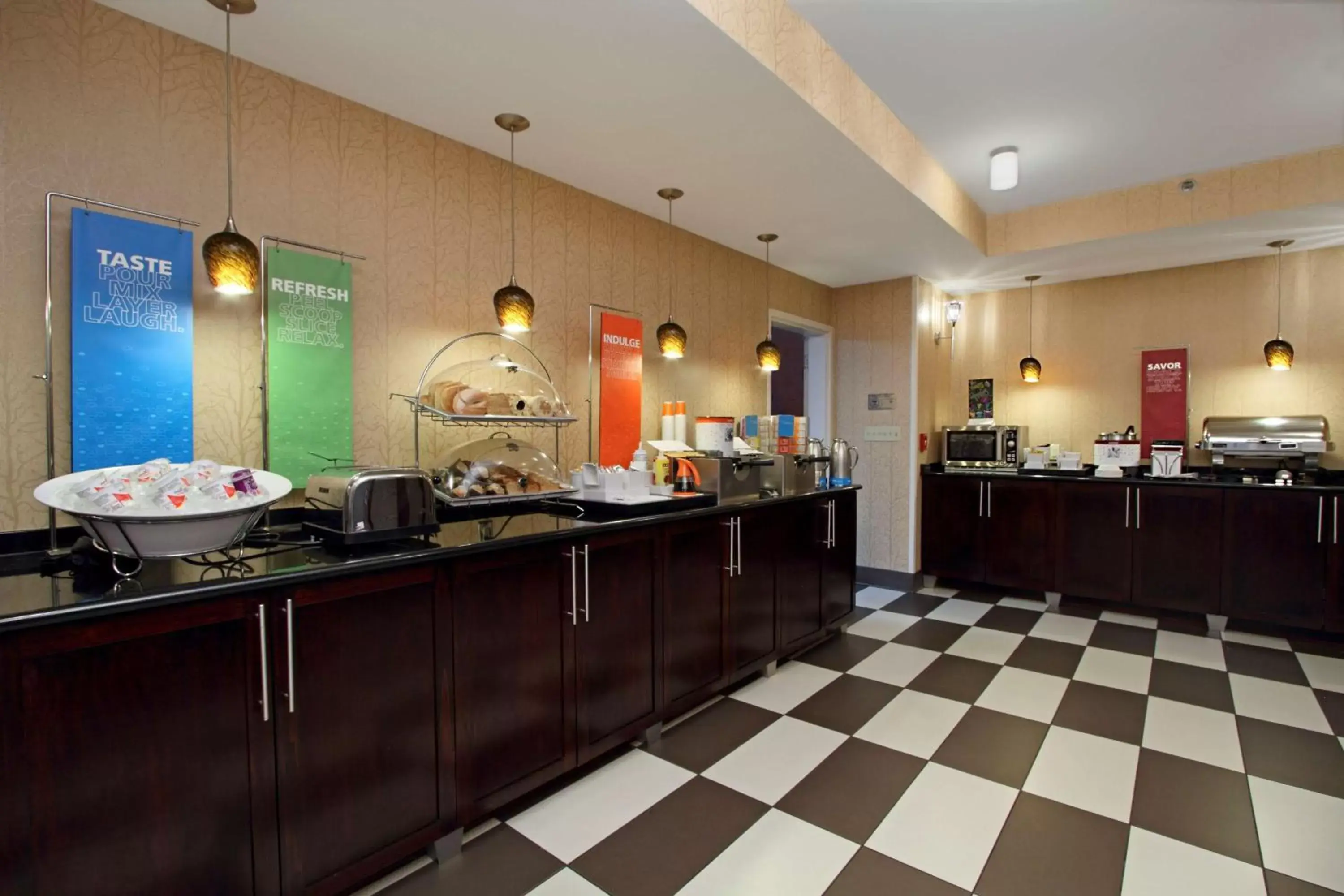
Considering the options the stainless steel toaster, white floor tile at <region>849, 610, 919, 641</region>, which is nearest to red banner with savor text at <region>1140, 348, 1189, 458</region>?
white floor tile at <region>849, 610, 919, 641</region>

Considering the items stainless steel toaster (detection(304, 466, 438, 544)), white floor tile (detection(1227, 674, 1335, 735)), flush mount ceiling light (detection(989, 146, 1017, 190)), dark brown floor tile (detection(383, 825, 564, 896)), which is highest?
flush mount ceiling light (detection(989, 146, 1017, 190))

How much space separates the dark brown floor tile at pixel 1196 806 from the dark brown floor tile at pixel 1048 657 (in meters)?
0.91

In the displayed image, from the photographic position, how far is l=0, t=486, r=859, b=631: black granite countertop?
48.9 inches

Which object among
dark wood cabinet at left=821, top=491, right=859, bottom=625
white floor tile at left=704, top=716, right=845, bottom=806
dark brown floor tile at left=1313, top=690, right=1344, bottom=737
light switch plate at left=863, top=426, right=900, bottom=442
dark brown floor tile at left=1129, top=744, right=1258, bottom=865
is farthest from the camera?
light switch plate at left=863, top=426, right=900, bottom=442

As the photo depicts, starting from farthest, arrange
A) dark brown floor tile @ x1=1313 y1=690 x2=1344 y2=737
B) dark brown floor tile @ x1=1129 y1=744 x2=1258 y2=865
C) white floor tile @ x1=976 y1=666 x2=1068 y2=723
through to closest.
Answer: white floor tile @ x1=976 y1=666 x2=1068 y2=723 < dark brown floor tile @ x1=1313 y1=690 x2=1344 y2=737 < dark brown floor tile @ x1=1129 y1=744 x2=1258 y2=865

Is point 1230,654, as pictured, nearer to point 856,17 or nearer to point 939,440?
point 939,440

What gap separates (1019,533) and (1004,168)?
9.09ft

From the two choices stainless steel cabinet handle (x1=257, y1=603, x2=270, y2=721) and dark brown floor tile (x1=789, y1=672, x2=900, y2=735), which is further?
dark brown floor tile (x1=789, y1=672, x2=900, y2=735)

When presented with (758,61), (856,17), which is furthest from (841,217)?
(758,61)

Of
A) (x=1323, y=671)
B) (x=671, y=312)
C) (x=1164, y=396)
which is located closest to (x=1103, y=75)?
(x=671, y=312)

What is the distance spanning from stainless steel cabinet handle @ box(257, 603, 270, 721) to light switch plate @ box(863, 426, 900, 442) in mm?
4674

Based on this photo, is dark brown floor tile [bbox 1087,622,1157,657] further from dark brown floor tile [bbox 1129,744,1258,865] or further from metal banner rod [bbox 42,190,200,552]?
metal banner rod [bbox 42,190,200,552]

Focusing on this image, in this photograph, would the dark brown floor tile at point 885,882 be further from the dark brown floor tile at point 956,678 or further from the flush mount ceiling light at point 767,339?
the flush mount ceiling light at point 767,339

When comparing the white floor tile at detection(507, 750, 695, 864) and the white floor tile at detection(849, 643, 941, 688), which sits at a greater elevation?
the white floor tile at detection(849, 643, 941, 688)
